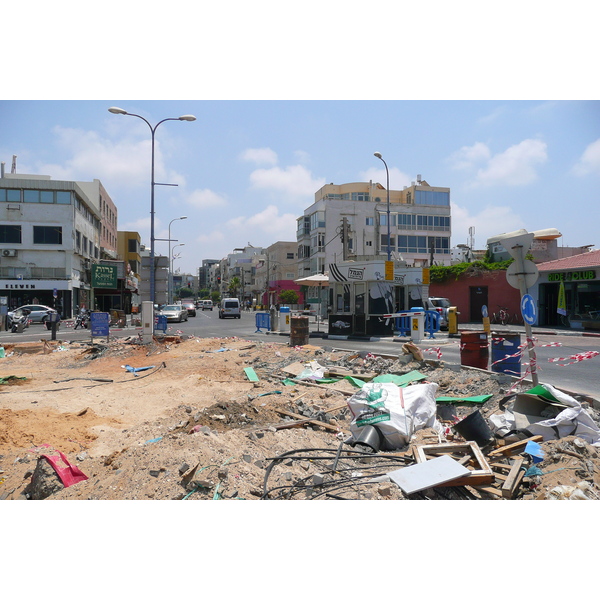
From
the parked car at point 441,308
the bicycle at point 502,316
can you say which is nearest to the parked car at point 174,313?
the parked car at point 441,308

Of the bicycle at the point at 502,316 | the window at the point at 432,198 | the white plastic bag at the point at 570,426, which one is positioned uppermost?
the window at the point at 432,198

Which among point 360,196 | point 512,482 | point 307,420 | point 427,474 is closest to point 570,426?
point 512,482

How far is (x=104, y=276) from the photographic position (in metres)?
47.7

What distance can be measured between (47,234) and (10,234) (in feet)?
9.47

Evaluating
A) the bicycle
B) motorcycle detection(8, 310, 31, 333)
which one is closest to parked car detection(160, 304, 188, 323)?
motorcycle detection(8, 310, 31, 333)

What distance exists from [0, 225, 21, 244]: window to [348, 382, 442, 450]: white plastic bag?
141 ft

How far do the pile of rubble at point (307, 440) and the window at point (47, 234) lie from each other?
34.9m

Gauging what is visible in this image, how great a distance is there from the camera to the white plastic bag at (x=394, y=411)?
6.03 metres

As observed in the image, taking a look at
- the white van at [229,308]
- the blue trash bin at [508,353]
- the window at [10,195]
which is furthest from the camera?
the white van at [229,308]

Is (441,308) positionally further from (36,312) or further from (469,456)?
(36,312)

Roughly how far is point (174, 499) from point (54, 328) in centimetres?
1874

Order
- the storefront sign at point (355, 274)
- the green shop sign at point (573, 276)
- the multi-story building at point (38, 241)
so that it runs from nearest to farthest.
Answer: the storefront sign at point (355, 274) < the green shop sign at point (573, 276) < the multi-story building at point (38, 241)

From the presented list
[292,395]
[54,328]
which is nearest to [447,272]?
[54,328]

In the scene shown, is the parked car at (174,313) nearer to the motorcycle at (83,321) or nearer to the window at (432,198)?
the motorcycle at (83,321)
